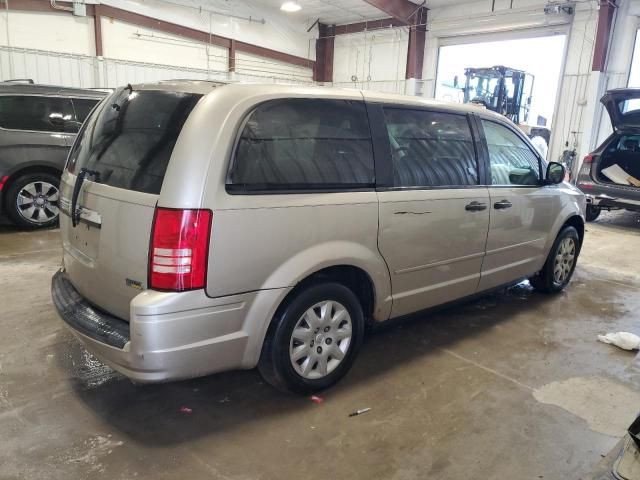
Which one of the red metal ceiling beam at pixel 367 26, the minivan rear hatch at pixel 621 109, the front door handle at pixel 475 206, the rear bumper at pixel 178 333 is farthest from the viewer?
the red metal ceiling beam at pixel 367 26

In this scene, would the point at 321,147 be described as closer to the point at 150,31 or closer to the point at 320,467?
the point at 320,467

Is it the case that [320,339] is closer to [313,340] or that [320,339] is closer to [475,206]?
[313,340]

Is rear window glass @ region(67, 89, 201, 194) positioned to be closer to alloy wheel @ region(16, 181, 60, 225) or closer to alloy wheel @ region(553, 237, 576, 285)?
alloy wheel @ region(553, 237, 576, 285)

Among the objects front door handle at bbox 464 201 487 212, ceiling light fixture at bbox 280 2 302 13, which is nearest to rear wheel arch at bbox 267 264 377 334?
front door handle at bbox 464 201 487 212

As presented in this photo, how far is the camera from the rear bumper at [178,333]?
2.05m

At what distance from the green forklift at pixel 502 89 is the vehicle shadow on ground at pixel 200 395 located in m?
10.3

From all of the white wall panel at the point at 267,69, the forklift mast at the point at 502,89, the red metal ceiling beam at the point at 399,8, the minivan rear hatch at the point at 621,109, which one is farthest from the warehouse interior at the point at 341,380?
the red metal ceiling beam at the point at 399,8

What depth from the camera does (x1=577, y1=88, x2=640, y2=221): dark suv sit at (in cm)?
757

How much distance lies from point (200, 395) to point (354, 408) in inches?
33.1

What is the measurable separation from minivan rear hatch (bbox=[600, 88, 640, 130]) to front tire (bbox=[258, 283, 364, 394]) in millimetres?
6597

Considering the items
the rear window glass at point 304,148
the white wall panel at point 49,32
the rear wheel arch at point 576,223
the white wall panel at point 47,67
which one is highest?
the white wall panel at point 49,32

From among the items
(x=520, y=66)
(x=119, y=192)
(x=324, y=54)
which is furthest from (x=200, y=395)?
(x=324, y=54)

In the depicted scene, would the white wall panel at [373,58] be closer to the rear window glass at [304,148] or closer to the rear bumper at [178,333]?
the rear window glass at [304,148]

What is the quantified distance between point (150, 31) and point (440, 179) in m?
10.8
